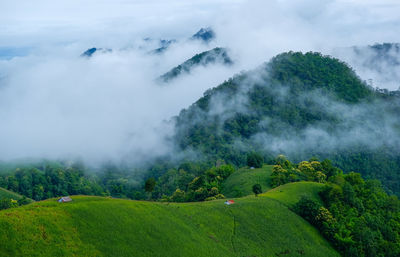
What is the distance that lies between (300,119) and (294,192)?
274 ft

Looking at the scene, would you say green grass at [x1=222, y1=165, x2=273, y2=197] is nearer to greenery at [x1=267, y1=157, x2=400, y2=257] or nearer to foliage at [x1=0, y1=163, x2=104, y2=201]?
greenery at [x1=267, y1=157, x2=400, y2=257]

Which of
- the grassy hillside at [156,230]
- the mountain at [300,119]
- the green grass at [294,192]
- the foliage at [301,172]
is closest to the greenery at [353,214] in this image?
the green grass at [294,192]

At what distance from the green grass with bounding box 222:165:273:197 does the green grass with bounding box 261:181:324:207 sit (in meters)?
7.88

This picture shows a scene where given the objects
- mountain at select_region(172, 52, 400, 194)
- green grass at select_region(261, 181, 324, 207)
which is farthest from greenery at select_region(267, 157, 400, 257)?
mountain at select_region(172, 52, 400, 194)

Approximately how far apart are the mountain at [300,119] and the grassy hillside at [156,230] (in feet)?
248

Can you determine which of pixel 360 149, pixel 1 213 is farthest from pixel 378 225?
pixel 360 149

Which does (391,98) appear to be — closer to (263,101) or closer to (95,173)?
(263,101)

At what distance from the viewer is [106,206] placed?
4669cm

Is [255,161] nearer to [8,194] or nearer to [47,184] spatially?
[8,194]

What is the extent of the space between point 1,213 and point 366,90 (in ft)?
500

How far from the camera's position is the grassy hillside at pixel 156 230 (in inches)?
1454

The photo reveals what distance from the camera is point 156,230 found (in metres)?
45.8

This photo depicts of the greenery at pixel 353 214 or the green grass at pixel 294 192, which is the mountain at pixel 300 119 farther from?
the green grass at pixel 294 192

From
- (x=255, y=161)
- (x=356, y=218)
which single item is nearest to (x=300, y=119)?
(x=255, y=161)
